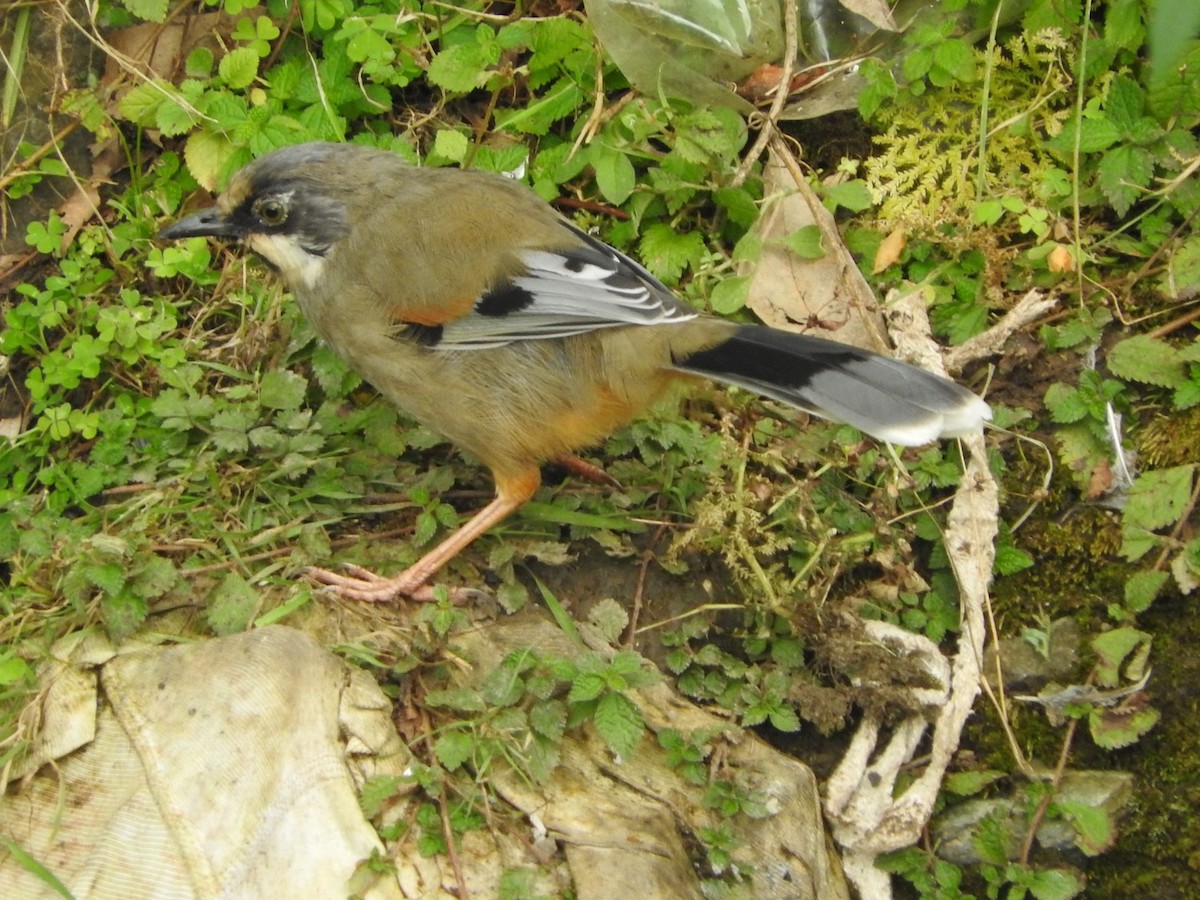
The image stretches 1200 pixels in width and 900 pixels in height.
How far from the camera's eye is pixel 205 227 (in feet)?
13.7

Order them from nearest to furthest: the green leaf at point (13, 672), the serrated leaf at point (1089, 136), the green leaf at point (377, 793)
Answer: the green leaf at point (377, 793) < the green leaf at point (13, 672) < the serrated leaf at point (1089, 136)

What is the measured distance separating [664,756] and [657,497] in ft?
3.39

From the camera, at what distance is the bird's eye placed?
→ 4.11 meters

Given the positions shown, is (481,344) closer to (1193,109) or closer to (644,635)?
(644,635)

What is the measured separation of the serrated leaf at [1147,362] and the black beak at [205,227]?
123 inches

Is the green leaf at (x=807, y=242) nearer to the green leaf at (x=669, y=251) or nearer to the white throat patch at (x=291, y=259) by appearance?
the green leaf at (x=669, y=251)

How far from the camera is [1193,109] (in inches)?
174

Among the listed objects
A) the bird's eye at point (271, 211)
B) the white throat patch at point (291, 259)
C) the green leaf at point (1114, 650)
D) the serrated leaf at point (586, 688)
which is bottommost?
the serrated leaf at point (586, 688)

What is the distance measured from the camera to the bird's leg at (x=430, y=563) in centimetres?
386

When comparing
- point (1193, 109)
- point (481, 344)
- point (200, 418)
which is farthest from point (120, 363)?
point (1193, 109)

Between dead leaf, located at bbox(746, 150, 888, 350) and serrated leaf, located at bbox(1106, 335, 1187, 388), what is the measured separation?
81 cm

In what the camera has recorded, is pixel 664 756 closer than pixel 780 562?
Yes

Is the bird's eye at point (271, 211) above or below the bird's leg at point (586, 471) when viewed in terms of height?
above

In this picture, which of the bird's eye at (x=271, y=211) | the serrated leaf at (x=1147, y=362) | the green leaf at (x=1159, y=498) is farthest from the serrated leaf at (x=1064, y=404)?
the bird's eye at (x=271, y=211)
